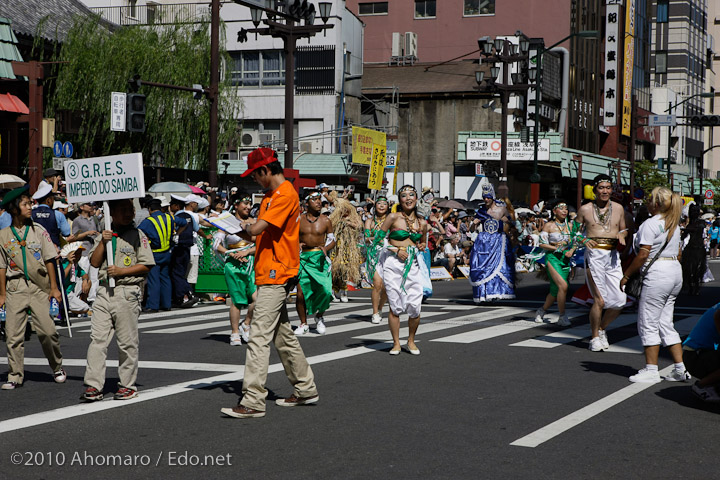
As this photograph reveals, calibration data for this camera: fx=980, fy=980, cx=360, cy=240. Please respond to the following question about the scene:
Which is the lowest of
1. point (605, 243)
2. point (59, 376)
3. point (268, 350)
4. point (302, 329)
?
→ point (302, 329)

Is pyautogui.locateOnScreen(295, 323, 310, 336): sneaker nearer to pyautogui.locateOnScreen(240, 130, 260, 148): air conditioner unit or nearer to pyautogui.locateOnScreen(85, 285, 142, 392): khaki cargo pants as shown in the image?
pyautogui.locateOnScreen(85, 285, 142, 392): khaki cargo pants

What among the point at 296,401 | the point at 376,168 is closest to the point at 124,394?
the point at 296,401

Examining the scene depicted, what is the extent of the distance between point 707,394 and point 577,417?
1170 mm

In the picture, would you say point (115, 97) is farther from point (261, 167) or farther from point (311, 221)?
point (261, 167)

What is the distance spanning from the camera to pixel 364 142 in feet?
131

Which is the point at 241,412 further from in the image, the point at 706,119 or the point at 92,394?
the point at 706,119

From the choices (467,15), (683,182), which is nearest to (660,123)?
(467,15)

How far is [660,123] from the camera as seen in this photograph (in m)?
49.1

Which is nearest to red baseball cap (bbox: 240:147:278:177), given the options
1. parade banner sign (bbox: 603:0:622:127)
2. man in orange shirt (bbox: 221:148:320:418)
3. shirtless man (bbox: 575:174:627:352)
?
man in orange shirt (bbox: 221:148:320:418)

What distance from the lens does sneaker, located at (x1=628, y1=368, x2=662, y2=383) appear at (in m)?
8.90

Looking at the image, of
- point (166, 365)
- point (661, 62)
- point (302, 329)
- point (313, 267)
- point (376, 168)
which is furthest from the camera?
point (661, 62)

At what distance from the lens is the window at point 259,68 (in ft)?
154

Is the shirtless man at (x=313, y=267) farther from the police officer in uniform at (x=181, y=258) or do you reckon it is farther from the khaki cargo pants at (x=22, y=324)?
the police officer in uniform at (x=181, y=258)

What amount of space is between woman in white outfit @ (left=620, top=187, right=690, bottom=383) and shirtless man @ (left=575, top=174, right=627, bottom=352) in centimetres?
185
